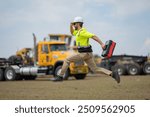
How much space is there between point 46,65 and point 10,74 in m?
2.32

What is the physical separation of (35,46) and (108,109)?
57.4ft

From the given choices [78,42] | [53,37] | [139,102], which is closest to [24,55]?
[53,37]

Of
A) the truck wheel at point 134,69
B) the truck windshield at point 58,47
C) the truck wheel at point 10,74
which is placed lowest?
the truck wheel at point 134,69

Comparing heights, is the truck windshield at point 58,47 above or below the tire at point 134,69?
above

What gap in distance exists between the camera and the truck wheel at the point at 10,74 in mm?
23873

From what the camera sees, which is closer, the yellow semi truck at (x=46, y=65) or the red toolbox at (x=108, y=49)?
the red toolbox at (x=108, y=49)

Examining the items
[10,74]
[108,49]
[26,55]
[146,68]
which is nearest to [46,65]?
[10,74]

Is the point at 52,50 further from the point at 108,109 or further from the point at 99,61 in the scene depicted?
the point at 108,109

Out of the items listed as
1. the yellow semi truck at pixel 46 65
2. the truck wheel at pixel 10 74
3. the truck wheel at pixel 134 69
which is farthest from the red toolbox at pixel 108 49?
the truck wheel at pixel 134 69

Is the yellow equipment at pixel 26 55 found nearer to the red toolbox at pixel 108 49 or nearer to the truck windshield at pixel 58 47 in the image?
the truck windshield at pixel 58 47

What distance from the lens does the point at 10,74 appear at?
24078mm

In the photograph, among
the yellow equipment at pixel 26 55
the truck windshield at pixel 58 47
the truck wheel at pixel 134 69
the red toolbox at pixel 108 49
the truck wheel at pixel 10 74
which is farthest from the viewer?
the truck wheel at pixel 134 69

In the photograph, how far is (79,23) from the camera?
12.1 metres

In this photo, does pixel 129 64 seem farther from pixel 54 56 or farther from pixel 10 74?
pixel 10 74
